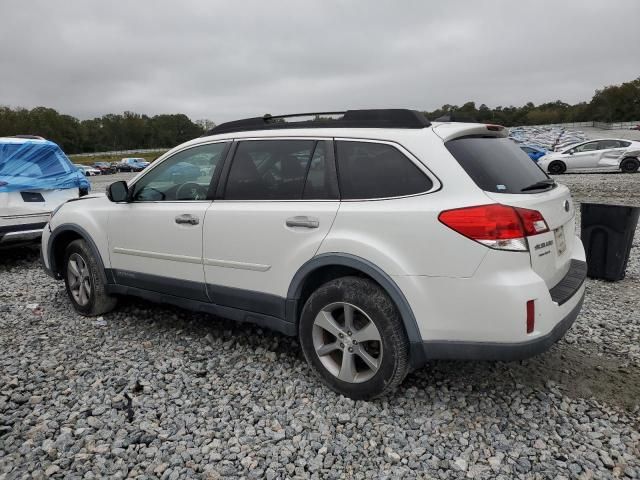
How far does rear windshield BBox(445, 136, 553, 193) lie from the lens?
270cm

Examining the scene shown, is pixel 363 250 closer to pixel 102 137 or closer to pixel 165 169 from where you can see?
pixel 165 169

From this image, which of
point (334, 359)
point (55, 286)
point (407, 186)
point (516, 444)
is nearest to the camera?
point (516, 444)

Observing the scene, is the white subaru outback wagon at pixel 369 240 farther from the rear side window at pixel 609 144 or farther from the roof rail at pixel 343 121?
the rear side window at pixel 609 144

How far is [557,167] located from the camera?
20859mm

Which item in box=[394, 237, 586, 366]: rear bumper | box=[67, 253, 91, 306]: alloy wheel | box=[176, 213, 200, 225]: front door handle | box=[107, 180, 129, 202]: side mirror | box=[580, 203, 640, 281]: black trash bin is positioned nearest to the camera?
box=[394, 237, 586, 366]: rear bumper

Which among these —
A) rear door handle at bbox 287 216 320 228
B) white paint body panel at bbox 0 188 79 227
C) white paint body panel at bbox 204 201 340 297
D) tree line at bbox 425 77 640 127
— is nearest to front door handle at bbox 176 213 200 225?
white paint body panel at bbox 204 201 340 297

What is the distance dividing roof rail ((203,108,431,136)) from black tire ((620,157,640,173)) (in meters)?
20.4

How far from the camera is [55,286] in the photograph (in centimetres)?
582

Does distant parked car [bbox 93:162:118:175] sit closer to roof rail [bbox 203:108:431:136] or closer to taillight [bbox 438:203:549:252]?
roof rail [bbox 203:108:431:136]

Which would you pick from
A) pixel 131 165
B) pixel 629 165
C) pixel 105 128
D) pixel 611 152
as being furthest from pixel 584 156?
pixel 105 128

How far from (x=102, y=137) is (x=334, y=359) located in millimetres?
129857

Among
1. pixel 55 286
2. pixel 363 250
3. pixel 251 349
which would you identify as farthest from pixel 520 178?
pixel 55 286

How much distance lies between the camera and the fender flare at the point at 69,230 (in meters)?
4.43

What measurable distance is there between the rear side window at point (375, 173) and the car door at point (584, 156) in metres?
20.3
